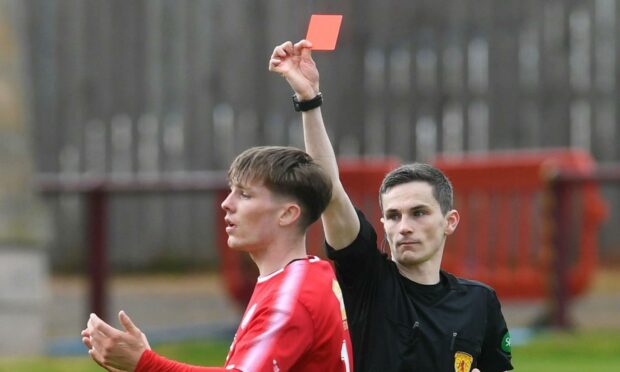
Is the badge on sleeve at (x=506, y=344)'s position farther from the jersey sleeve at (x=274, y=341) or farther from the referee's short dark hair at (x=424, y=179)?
the jersey sleeve at (x=274, y=341)

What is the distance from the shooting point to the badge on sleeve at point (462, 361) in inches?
168

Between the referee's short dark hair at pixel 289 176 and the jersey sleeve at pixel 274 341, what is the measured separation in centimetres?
30

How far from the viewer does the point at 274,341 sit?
3695 millimetres

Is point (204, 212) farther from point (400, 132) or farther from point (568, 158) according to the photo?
point (568, 158)

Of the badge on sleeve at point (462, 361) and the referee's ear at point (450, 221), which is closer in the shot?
the badge on sleeve at point (462, 361)

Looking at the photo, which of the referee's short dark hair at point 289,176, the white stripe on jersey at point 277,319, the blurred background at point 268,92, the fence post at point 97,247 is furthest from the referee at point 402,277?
the blurred background at point 268,92

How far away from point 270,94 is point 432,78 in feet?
5.07

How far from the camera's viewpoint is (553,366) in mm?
9406

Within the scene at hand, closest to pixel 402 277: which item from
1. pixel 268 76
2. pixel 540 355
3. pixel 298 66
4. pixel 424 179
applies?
pixel 424 179

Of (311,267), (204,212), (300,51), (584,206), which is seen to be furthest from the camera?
(204,212)

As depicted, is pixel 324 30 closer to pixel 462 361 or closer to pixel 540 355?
pixel 462 361

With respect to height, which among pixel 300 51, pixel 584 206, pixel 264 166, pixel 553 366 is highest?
pixel 300 51


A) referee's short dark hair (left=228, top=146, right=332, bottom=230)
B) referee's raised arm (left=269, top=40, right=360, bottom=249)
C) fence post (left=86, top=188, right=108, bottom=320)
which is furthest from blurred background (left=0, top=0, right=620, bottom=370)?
referee's short dark hair (left=228, top=146, right=332, bottom=230)

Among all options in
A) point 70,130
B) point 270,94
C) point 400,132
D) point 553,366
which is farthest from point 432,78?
point 553,366
